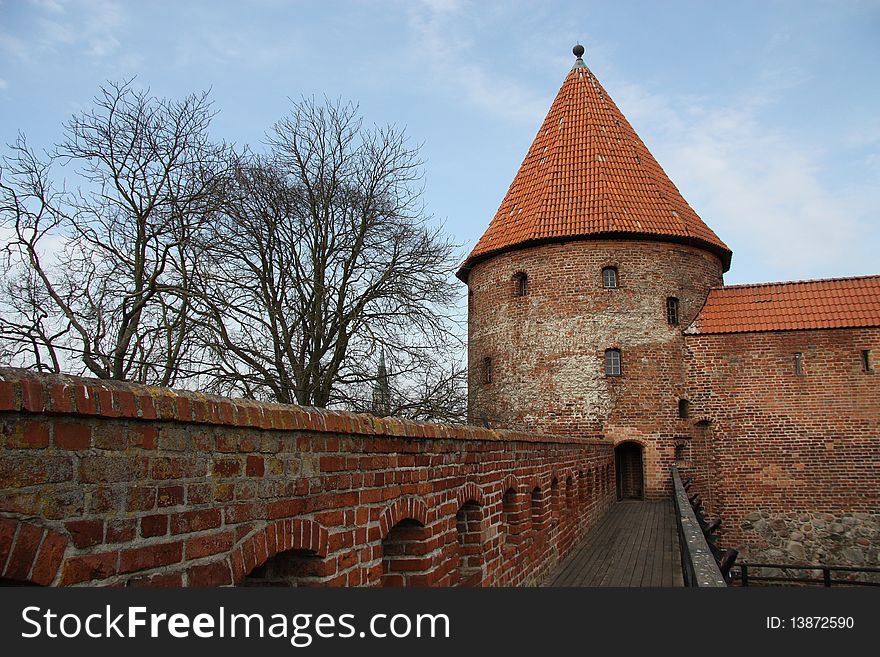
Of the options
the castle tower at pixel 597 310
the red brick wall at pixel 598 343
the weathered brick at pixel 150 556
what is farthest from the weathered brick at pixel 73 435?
the red brick wall at pixel 598 343

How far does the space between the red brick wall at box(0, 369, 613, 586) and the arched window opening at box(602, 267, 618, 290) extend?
1734cm

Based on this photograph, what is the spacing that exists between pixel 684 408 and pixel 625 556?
39.3 ft

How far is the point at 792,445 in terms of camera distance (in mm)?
20578

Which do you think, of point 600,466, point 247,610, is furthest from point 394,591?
point 600,466

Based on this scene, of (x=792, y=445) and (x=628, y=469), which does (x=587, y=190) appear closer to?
(x=628, y=469)

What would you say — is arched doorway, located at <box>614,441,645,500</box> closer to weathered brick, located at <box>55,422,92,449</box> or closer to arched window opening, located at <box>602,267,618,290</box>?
arched window opening, located at <box>602,267,618,290</box>

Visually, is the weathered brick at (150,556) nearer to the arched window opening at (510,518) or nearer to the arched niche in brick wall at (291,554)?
the arched niche in brick wall at (291,554)

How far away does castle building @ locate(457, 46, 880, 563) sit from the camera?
20312 mm

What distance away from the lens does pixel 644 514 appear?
16.4 meters

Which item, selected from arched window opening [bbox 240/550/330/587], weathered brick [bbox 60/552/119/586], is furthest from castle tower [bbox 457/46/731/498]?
weathered brick [bbox 60/552/119/586]

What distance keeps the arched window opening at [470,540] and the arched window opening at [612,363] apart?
1621cm

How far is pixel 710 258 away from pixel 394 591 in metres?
22.4

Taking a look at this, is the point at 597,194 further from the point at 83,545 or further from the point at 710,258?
the point at 83,545

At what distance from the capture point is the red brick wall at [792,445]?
20062 millimetres
